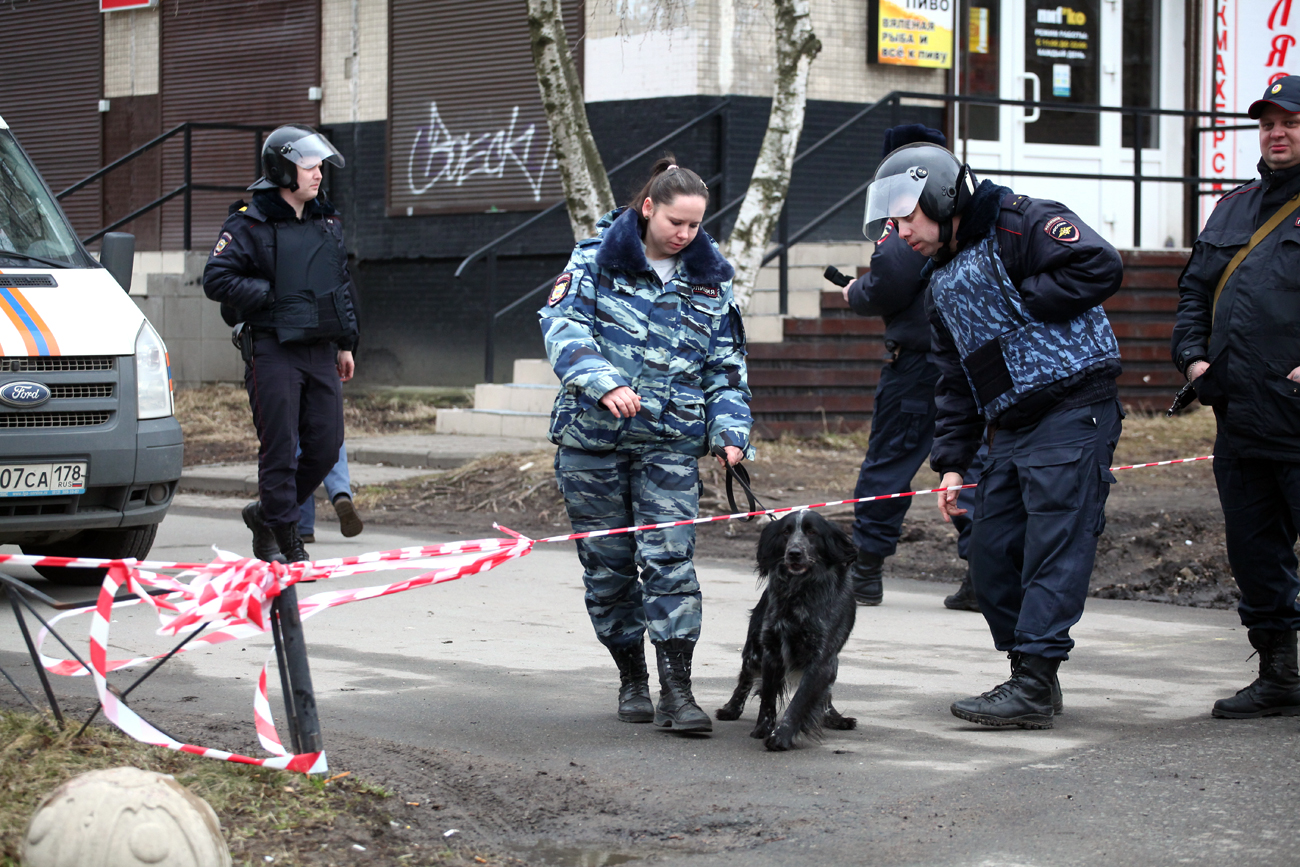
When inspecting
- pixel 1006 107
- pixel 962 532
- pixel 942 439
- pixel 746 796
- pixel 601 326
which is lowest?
pixel 746 796

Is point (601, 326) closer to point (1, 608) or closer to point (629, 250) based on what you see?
A: point (629, 250)

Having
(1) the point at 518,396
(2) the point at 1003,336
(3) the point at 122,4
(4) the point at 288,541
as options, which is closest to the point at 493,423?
(1) the point at 518,396

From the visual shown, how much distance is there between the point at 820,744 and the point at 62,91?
714 inches

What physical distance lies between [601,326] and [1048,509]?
1.60 m

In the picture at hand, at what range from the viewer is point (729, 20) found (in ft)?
47.0

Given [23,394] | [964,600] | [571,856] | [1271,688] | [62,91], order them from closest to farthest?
[571,856] → [1271,688] → [23,394] → [964,600] → [62,91]

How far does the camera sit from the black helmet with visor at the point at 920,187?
16.5ft

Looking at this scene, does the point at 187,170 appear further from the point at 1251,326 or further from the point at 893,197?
the point at 1251,326

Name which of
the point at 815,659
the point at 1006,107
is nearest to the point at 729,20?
the point at 1006,107

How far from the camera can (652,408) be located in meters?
5.01

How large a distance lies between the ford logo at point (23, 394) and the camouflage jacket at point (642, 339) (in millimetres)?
2749

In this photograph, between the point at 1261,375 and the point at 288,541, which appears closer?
the point at 1261,375

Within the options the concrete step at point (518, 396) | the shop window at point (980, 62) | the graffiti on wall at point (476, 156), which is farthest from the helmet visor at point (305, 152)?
the shop window at point (980, 62)

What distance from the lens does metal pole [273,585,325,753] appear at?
12.7ft
